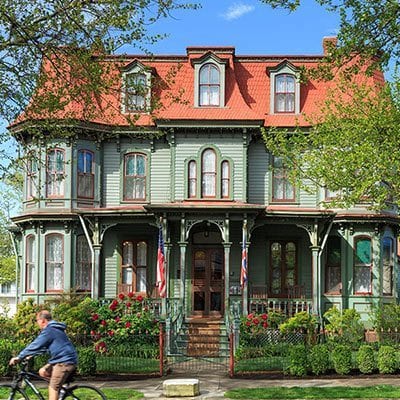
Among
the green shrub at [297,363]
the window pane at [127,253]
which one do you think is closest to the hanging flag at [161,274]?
the window pane at [127,253]

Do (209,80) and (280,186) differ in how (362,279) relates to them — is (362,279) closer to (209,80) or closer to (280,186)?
(280,186)

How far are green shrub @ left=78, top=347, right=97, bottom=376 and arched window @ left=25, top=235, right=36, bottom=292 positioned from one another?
10.0 m

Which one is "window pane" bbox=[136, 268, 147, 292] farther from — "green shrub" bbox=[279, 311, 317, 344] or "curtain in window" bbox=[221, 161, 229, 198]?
"green shrub" bbox=[279, 311, 317, 344]

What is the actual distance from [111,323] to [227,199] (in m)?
6.60

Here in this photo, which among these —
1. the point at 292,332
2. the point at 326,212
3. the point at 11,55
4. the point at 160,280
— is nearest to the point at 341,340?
the point at 292,332

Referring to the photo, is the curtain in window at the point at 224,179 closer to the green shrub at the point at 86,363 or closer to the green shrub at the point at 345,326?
the green shrub at the point at 345,326

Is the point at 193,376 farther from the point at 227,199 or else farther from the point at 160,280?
the point at 227,199

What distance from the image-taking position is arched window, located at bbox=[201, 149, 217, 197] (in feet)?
95.7

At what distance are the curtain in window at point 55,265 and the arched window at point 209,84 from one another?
7613 millimetres

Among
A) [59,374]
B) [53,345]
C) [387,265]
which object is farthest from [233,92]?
[59,374]

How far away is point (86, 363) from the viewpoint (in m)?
20.0

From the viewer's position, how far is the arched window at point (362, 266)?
2945cm

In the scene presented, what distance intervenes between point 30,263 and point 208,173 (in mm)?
7603

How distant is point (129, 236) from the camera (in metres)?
30.2
